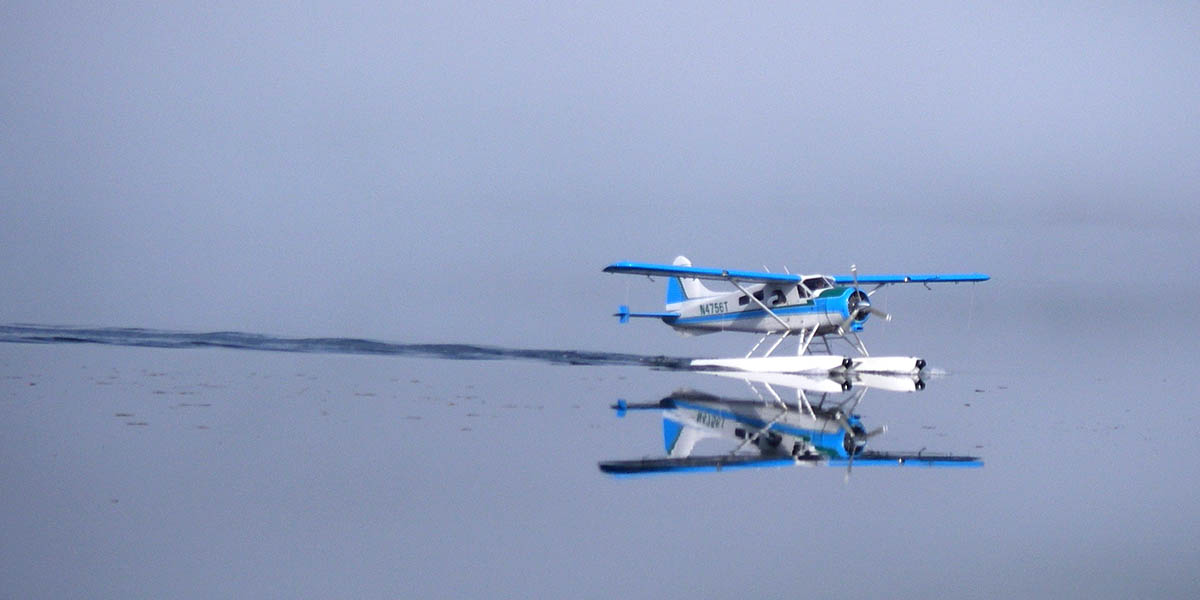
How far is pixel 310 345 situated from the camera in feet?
101

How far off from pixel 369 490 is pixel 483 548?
189 cm

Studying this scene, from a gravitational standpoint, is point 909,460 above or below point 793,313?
below

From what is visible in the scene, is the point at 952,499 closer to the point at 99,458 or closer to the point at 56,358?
the point at 99,458

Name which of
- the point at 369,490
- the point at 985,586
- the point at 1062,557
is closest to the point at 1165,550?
the point at 1062,557

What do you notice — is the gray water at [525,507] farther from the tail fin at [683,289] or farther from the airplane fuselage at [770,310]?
the tail fin at [683,289]

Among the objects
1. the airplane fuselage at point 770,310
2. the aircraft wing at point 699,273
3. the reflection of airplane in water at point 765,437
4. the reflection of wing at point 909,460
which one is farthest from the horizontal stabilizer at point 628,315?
the reflection of wing at point 909,460

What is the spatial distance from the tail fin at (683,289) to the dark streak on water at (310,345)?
192 cm

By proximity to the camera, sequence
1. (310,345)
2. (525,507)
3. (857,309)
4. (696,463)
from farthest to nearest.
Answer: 1. (310,345)
2. (857,309)
3. (696,463)
4. (525,507)

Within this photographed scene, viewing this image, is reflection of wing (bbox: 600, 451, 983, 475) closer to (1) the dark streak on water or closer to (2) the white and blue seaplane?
(2) the white and blue seaplane

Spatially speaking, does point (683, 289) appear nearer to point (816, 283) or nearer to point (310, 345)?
point (816, 283)

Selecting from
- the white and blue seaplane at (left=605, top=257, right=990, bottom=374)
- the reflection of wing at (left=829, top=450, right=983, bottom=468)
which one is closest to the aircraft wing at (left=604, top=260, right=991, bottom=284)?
the white and blue seaplane at (left=605, top=257, right=990, bottom=374)

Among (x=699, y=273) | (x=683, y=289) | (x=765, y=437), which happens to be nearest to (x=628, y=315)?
(x=683, y=289)

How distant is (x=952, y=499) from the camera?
8734 millimetres

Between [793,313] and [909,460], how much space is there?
16516 millimetres
